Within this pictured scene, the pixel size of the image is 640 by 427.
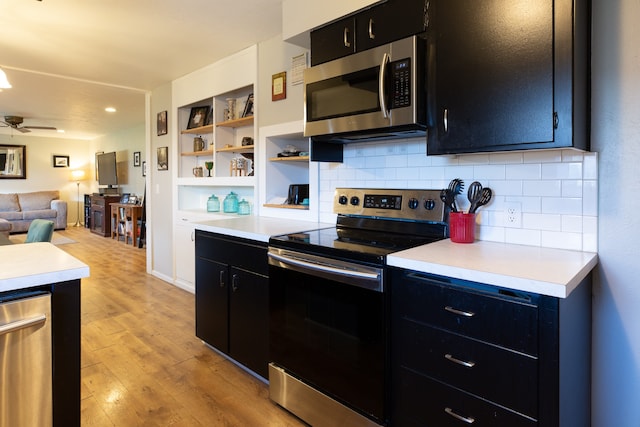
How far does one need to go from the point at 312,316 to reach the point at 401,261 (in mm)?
566

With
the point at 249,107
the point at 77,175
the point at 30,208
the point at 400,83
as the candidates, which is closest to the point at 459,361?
the point at 400,83

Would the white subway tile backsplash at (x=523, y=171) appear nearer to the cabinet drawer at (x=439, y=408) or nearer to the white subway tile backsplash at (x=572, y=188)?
the white subway tile backsplash at (x=572, y=188)

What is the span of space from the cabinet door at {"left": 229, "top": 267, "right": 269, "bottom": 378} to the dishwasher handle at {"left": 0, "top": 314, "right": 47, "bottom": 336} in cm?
105

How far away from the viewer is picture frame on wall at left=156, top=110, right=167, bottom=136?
4.29 metres

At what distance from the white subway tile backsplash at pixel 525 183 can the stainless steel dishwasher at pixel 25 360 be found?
1.69 m

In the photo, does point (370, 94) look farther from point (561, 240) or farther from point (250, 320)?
point (250, 320)

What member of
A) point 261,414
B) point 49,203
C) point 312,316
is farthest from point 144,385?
point 49,203

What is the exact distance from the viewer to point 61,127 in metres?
7.90

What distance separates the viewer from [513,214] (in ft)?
5.60

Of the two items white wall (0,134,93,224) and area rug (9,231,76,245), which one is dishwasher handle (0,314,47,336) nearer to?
area rug (9,231,76,245)

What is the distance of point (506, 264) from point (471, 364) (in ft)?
1.18

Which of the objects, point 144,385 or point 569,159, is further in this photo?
point 144,385

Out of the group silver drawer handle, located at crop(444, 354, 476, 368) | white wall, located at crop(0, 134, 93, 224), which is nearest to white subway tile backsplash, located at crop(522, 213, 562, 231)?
silver drawer handle, located at crop(444, 354, 476, 368)

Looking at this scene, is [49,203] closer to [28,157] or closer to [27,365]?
[28,157]
